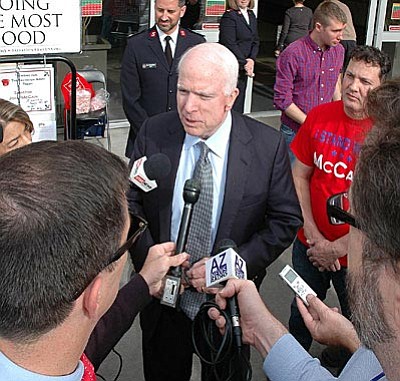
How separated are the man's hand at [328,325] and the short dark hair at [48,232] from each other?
3.21 ft

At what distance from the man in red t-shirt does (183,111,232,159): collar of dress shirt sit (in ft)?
2.44

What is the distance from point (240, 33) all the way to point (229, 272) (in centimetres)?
554

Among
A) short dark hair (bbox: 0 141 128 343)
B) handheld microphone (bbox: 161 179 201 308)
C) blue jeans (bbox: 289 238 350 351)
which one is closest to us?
short dark hair (bbox: 0 141 128 343)

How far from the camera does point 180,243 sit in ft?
7.72

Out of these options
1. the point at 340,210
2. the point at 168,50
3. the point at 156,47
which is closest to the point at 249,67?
the point at 168,50

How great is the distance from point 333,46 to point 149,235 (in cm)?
296

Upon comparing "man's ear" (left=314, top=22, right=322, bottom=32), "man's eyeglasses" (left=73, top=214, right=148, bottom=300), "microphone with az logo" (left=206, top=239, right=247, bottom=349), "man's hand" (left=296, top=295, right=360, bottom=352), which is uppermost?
"man's ear" (left=314, top=22, right=322, bottom=32)

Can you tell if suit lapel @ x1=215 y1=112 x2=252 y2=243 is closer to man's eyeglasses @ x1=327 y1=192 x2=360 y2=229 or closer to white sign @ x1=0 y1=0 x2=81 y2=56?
man's eyeglasses @ x1=327 y1=192 x2=360 y2=229

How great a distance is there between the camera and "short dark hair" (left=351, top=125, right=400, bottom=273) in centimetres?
115

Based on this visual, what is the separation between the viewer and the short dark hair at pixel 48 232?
1.25 meters

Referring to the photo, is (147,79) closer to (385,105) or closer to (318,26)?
(318,26)

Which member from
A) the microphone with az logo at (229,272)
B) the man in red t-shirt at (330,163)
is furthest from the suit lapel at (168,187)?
the man in red t-shirt at (330,163)

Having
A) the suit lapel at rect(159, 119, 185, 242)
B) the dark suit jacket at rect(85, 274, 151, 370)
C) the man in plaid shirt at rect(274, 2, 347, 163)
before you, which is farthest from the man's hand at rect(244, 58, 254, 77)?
the dark suit jacket at rect(85, 274, 151, 370)

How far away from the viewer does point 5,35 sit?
3656 millimetres
